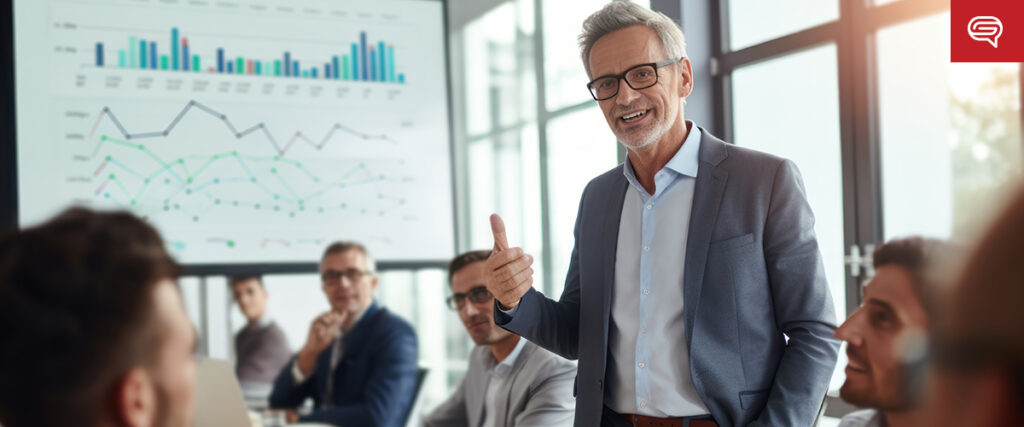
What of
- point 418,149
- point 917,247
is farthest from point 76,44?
→ point 917,247

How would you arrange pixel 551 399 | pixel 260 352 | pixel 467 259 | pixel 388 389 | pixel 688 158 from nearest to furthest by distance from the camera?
pixel 688 158
pixel 551 399
pixel 467 259
pixel 388 389
pixel 260 352

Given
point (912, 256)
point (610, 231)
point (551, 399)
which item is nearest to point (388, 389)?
point (551, 399)

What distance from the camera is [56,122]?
11.0 ft

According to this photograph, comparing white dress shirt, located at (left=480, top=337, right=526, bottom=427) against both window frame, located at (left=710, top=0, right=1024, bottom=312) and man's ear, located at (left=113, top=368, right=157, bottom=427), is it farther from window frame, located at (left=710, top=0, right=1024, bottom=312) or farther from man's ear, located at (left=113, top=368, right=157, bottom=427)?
man's ear, located at (left=113, top=368, right=157, bottom=427)

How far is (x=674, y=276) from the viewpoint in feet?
6.64

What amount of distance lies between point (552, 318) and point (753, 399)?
57 cm

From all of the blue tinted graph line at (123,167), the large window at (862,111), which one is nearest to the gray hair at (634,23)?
the large window at (862,111)

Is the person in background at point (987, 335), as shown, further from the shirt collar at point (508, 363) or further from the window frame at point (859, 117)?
the window frame at point (859, 117)

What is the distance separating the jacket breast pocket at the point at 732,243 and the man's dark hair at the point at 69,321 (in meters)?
1.34

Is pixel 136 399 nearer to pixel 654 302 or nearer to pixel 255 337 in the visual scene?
pixel 654 302

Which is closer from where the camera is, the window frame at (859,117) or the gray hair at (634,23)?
the gray hair at (634,23)

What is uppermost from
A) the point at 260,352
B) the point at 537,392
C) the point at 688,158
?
the point at 688,158

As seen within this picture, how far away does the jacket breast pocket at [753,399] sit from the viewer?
6.18 ft

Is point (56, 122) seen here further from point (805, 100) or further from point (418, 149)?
point (805, 100)
